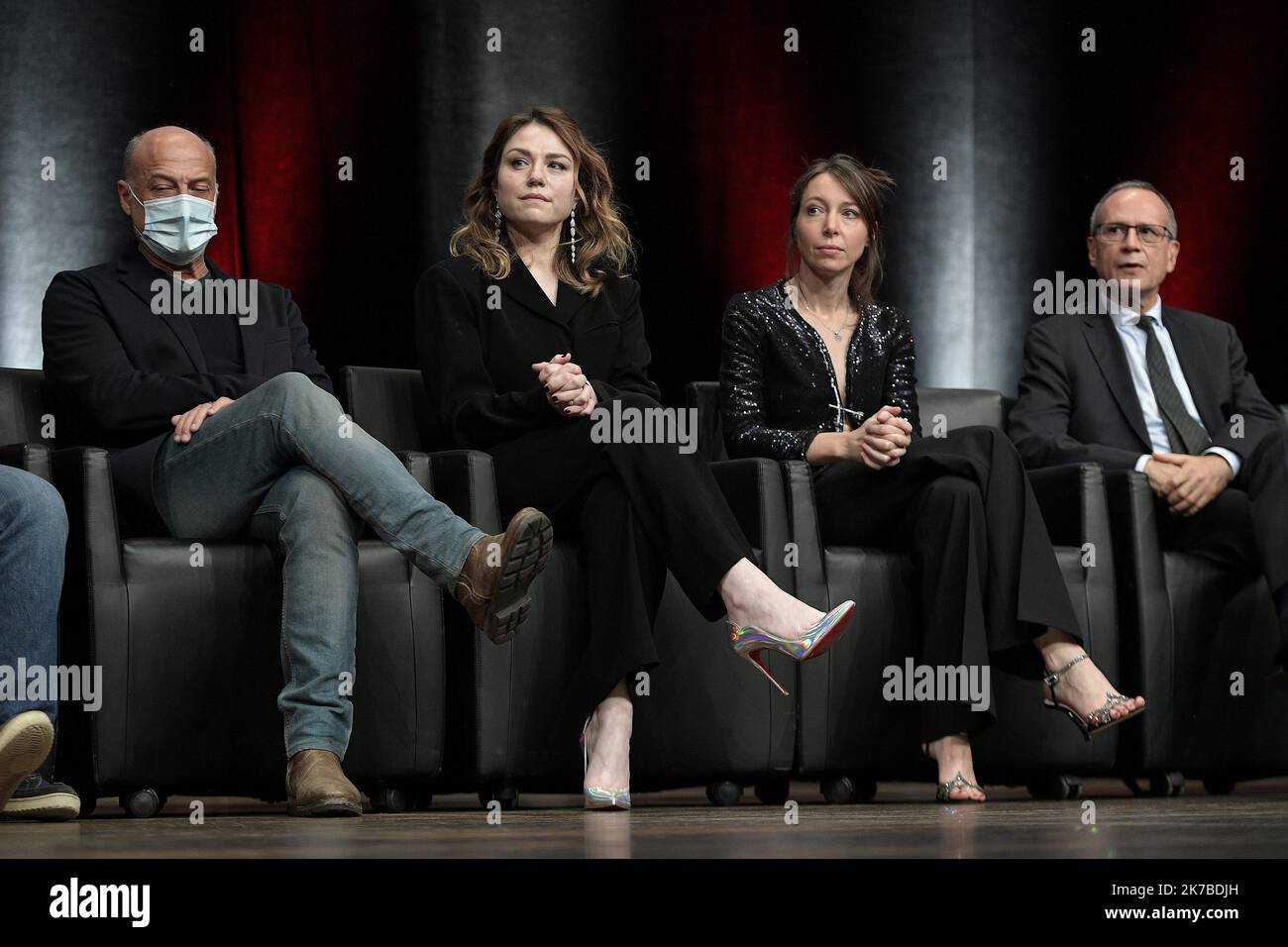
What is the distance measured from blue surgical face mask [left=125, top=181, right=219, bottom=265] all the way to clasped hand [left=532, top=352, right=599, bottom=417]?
2.44 ft

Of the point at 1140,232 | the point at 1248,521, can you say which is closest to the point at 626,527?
the point at 1248,521

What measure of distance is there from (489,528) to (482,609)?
1.07 feet

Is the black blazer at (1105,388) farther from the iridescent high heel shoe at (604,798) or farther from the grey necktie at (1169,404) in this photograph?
the iridescent high heel shoe at (604,798)

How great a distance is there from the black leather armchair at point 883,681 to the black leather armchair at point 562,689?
0.05 meters

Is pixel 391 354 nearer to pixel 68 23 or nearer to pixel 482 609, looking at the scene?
pixel 68 23

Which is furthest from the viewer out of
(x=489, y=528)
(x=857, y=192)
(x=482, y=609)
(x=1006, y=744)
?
(x=857, y=192)

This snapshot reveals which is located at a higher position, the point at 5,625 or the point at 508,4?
the point at 508,4

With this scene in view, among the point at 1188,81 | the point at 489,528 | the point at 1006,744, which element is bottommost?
the point at 1006,744

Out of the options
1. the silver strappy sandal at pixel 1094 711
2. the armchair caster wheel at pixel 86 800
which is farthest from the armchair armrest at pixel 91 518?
the silver strappy sandal at pixel 1094 711

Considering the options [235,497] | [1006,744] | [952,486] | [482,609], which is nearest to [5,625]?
[235,497]

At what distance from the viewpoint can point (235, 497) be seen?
8.23ft

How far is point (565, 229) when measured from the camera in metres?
3.27

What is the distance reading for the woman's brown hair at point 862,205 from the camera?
339 cm

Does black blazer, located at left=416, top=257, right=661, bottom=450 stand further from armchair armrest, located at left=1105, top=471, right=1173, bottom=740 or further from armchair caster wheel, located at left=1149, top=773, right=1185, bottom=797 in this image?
armchair caster wheel, located at left=1149, top=773, right=1185, bottom=797
